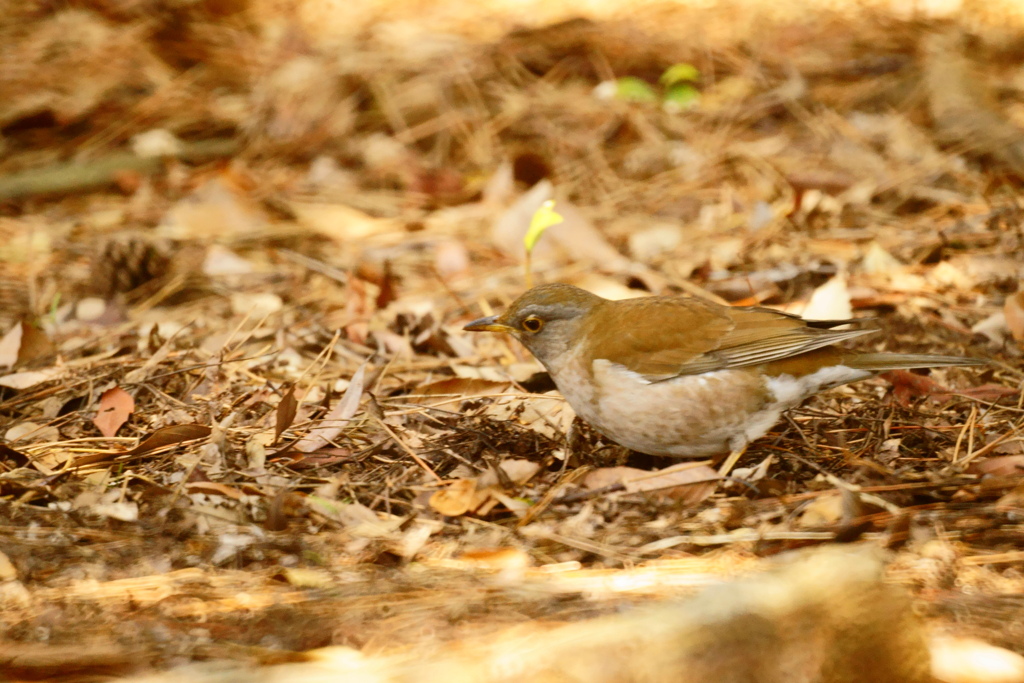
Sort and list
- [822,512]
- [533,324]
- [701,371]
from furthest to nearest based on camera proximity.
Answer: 1. [533,324]
2. [701,371]
3. [822,512]

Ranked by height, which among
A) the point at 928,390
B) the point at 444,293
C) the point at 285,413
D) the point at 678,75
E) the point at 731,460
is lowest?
the point at 444,293

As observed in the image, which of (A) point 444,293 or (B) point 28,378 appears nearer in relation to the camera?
(B) point 28,378

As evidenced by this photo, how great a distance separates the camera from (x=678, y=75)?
8867 mm

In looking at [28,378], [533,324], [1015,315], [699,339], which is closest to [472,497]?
[533,324]

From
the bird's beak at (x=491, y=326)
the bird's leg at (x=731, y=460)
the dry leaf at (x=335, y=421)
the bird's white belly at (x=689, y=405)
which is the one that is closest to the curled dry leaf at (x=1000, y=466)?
the bird's white belly at (x=689, y=405)

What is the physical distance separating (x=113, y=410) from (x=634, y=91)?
576 cm

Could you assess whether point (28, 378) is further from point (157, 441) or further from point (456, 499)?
point (456, 499)

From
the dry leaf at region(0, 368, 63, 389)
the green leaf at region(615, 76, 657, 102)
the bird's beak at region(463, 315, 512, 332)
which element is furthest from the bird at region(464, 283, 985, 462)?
the green leaf at region(615, 76, 657, 102)

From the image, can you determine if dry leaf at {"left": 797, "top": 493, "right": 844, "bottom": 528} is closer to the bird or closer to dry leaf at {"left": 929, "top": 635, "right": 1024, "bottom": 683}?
the bird

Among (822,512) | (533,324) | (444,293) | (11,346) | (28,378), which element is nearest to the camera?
(822,512)

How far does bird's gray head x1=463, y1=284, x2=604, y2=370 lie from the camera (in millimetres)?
4344

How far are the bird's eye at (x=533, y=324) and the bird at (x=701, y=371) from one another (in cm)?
16

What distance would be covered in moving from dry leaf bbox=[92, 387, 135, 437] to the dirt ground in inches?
0.7

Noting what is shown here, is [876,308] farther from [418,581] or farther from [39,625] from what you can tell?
[39,625]
